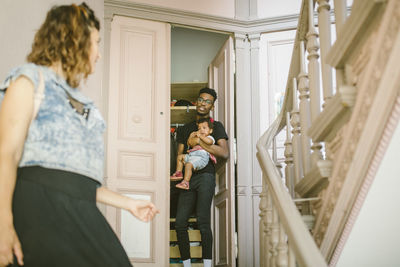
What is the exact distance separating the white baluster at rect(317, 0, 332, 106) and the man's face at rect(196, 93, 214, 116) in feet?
8.39

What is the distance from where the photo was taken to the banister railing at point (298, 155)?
2125mm

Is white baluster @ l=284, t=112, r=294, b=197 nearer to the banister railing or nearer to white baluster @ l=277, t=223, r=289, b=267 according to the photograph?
the banister railing

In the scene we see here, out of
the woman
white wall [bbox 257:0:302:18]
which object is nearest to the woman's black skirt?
the woman

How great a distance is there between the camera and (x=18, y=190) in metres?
1.26

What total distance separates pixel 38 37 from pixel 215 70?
4.10 metres

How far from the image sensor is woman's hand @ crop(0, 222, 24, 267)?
3.90 ft

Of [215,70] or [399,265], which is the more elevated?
[215,70]

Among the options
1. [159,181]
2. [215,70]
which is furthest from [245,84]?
[159,181]

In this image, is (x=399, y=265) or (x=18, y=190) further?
(x=399, y=265)

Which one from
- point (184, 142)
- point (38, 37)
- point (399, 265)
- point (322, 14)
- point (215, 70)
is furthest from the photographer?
point (215, 70)

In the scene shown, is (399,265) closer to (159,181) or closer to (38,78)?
(38,78)

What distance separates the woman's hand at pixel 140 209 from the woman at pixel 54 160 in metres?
0.14

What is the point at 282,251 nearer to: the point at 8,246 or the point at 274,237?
the point at 274,237

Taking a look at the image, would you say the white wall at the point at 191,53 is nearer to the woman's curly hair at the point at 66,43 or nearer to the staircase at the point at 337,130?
the staircase at the point at 337,130
